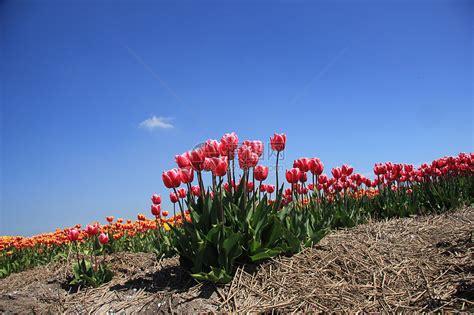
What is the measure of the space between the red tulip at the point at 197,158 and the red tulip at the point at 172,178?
365 millimetres

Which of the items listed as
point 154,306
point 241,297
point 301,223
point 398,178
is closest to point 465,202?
point 398,178

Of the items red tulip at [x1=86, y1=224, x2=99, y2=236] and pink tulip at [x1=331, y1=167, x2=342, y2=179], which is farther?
pink tulip at [x1=331, y1=167, x2=342, y2=179]

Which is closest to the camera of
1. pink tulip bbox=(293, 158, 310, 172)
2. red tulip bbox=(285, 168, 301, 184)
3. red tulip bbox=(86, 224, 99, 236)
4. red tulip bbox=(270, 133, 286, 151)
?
red tulip bbox=(270, 133, 286, 151)

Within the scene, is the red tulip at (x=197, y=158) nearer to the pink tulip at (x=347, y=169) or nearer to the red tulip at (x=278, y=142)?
the red tulip at (x=278, y=142)

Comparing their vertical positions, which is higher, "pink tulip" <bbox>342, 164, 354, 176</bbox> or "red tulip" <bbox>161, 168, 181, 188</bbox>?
"pink tulip" <bbox>342, 164, 354, 176</bbox>

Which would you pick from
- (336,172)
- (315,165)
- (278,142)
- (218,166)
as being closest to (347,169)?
(336,172)

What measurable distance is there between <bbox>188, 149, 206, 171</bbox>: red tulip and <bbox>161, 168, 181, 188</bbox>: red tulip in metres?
0.36

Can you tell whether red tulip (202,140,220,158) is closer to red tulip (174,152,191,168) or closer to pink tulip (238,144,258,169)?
red tulip (174,152,191,168)

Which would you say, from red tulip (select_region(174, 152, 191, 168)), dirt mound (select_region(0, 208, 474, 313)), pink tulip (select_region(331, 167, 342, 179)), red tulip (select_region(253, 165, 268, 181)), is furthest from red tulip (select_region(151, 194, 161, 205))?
pink tulip (select_region(331, 167, 342, 179))

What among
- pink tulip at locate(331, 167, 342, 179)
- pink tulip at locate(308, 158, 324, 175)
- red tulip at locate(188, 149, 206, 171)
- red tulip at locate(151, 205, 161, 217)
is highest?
pink tulip at locate(331, 167, 342, 179)

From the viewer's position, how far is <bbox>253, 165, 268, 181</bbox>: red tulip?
4.34 metres

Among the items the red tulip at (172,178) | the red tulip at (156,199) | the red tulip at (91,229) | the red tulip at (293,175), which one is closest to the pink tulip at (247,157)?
the red tulip at (172,178)

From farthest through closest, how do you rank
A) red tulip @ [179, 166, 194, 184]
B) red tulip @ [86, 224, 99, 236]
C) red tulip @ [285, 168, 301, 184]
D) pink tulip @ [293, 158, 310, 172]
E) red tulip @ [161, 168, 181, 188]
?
pink tulip @ [293, 158, 310, 172] < red tulip @ [285, 168, 301, 184] < red tulip @ [86, 224, 99, 236] < red tulip @ [161, 168, 181, 188] < red tulip @ [179, 166, 194, 184]

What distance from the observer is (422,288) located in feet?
11.6
